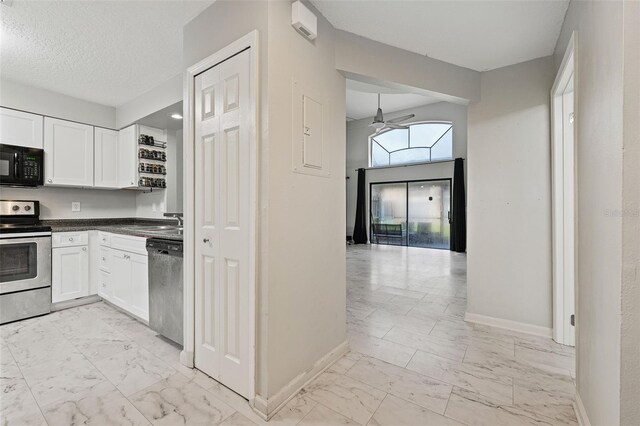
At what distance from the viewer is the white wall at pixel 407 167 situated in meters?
7.20

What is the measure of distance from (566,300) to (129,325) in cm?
403

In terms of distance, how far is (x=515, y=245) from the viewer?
8.66 ft

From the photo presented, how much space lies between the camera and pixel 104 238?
329 cm

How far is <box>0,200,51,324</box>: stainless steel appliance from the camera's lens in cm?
277

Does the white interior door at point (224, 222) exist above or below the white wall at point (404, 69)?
below

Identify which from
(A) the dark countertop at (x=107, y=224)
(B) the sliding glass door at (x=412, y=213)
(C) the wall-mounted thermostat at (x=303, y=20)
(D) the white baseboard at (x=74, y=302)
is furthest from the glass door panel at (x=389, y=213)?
(D) the white baseboard at (x=74, y=302)

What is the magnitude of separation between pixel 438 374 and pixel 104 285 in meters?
3.63

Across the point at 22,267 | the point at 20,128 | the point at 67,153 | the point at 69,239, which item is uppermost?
the point at 20,128

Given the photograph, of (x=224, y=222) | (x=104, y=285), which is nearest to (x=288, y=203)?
(x=224, y=222)

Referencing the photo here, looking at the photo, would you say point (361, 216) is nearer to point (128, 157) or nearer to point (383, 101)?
point (383, 101)

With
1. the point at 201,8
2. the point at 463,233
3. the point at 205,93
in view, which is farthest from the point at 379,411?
the point at 463,233

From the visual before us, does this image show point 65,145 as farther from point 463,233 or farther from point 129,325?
point 463,233

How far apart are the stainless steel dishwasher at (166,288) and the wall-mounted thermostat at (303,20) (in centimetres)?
175

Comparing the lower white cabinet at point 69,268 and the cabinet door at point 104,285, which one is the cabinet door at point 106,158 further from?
the cabinet door at point 104,285
